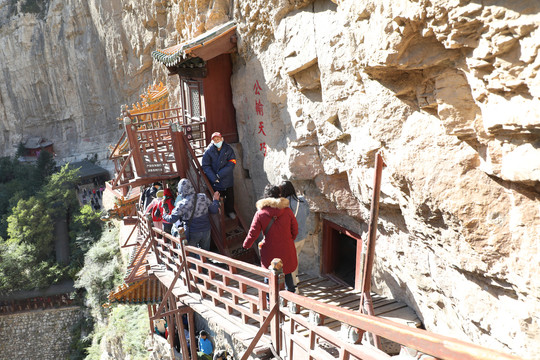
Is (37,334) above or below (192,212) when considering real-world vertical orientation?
below

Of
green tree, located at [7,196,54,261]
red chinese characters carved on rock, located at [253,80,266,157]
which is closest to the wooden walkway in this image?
red chinese characters carved on rock, located at [253,80,266,157]

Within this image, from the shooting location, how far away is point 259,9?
690 centimetres

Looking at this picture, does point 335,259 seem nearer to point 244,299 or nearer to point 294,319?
point 244,299

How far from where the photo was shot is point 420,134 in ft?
12.1

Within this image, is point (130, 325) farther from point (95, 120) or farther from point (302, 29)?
point (95, 120)

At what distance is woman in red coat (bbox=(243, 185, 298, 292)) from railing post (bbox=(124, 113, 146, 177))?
3643 mm

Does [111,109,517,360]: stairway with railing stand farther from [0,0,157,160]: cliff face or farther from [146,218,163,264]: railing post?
[0,0,157,160]: cliff face

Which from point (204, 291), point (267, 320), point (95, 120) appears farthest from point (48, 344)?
point (267, 320)

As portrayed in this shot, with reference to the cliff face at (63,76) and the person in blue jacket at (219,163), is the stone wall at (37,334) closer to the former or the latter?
the cliff face at (63,76)

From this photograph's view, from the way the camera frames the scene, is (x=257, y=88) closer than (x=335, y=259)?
No

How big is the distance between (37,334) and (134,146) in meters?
17.5

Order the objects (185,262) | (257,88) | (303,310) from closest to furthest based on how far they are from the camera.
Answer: (303,310), (185,262), (257,88)

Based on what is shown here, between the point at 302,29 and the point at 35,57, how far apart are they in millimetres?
30694

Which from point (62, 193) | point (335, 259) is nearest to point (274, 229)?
point (335, 259)
